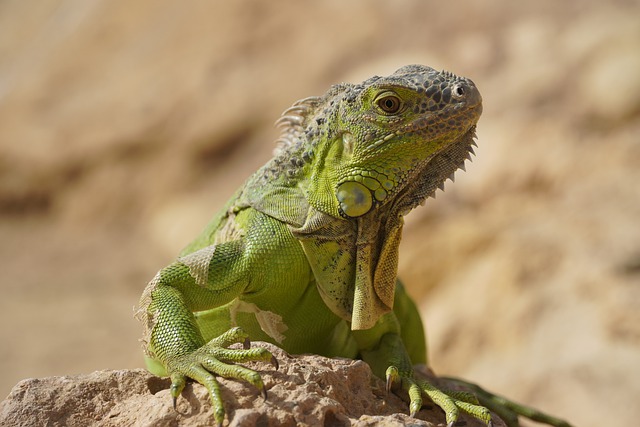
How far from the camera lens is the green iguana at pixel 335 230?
4.58 meters

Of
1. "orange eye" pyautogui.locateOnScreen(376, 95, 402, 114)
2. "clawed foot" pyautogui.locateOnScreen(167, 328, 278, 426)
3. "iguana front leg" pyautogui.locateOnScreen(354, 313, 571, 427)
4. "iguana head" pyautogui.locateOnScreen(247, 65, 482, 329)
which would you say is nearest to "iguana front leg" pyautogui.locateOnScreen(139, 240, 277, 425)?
"clawed foot" pyautogui.locateOnScreen(167, 328, 278, 426)

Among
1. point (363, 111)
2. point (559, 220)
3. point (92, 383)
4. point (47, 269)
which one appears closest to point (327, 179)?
point (363, 111)

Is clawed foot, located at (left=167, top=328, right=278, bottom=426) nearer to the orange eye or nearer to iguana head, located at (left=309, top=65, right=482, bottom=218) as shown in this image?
Result: iguana head, located at (left=309, top=65, right=482, bottom=218)

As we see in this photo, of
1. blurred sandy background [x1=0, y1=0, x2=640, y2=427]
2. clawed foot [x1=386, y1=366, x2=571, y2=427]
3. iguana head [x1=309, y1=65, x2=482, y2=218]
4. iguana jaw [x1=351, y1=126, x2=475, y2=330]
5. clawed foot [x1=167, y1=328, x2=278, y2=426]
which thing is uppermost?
blurred sandy background [x1=0, y1=0, x2=640, y2=427]

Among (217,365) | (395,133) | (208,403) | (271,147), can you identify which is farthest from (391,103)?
(271,147)

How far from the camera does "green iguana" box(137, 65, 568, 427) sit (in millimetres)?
4578

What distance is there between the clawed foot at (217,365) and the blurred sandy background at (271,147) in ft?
19.3

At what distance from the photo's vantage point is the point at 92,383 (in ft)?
13.7

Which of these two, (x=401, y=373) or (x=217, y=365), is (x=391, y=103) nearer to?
(x=401, y=373)

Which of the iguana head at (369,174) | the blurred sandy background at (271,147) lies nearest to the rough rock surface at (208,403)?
the iguana head at (369,174)

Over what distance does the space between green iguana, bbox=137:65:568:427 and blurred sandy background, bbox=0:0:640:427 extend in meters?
4.93

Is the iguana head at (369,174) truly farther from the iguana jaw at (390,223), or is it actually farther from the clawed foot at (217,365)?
the clawed foot at (217,365)

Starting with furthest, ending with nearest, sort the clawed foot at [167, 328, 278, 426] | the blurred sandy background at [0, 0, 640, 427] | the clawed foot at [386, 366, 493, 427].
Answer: the blurred sandy background at [0, 0, 640, 427] → the clawed foot at [386, 366, 493, 427] → the clawed foot at [167, 328, 278, 426]

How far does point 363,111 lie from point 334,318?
1.33m
